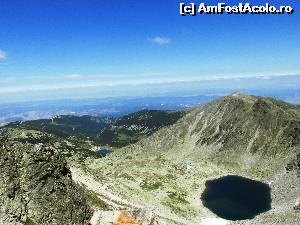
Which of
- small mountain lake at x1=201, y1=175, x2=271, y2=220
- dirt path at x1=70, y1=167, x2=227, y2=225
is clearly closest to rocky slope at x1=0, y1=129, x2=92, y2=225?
dirt path at x1=70, y1=167, x2=227, y2=225

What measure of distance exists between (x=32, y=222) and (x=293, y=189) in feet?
401

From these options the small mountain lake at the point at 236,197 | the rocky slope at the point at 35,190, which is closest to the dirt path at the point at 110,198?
the small mountain lake at the point at 236,197

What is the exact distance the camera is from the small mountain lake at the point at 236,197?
148m

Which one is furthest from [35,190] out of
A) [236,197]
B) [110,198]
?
[236,197]

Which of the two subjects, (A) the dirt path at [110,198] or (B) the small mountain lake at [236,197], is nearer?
(A) the dirt path at [110,198]

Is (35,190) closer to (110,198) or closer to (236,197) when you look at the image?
(110,198)

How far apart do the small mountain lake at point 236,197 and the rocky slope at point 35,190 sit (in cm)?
8814

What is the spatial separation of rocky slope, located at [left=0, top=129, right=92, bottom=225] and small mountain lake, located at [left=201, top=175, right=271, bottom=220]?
8814cm

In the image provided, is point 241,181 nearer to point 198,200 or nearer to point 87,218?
point 198,200

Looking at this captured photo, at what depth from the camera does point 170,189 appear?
16975 centimetres

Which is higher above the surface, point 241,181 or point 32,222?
point 32,222

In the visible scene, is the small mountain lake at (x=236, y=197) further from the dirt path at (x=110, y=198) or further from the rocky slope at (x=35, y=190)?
the rocky slope at (x=35, y=190)

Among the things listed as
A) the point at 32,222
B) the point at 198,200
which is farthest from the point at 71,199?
the point at 198,200

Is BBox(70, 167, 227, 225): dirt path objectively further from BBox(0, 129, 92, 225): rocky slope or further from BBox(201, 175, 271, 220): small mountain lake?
BBox(0, 129, 92, 225): rocky slope
